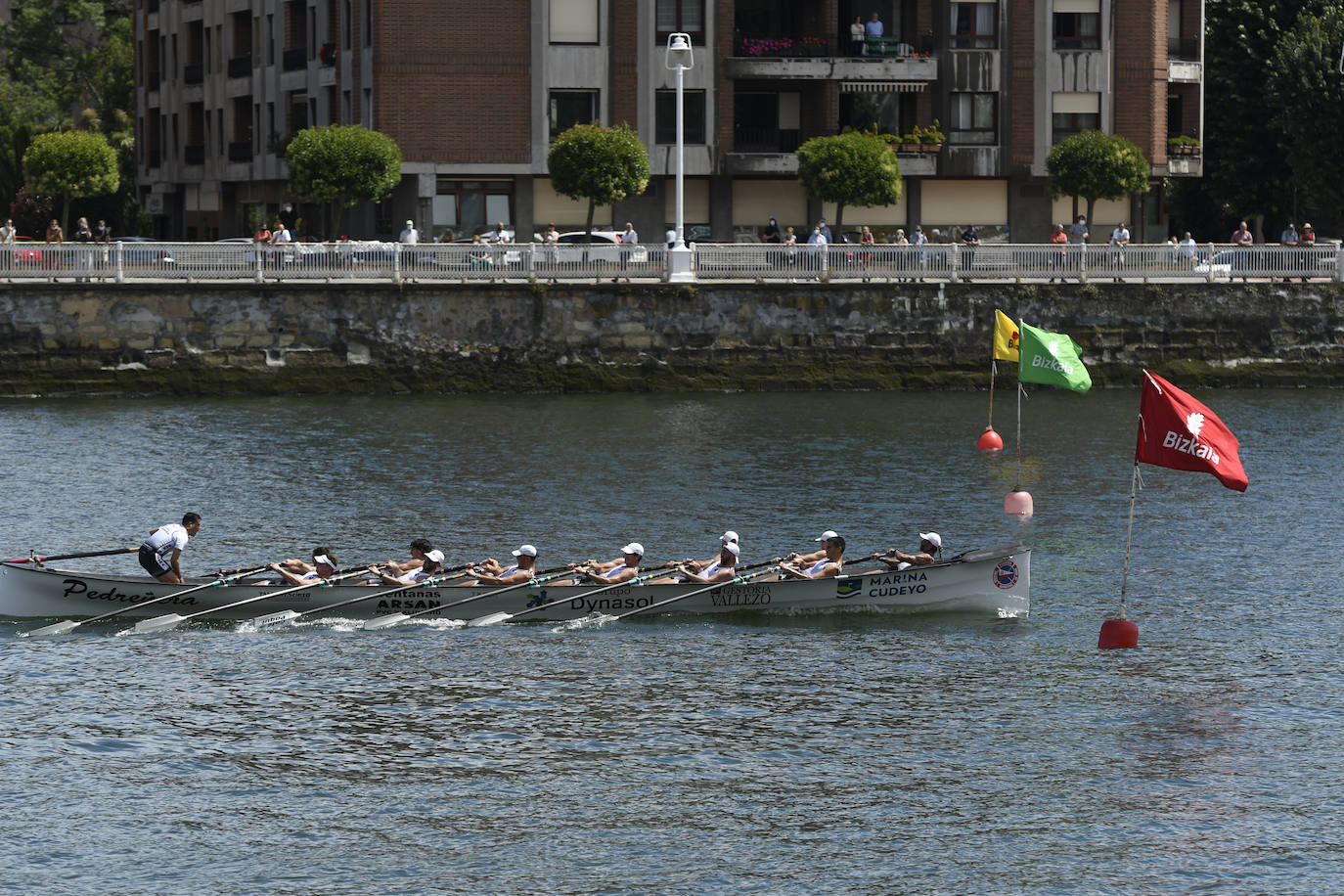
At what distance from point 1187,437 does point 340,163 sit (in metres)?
43.0

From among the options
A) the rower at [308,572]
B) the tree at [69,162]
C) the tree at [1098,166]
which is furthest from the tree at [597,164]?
the rower at [308,572]

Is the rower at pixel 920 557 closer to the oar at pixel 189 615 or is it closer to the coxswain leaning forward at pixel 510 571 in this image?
the coxswain leaning forward at pixel 510 571

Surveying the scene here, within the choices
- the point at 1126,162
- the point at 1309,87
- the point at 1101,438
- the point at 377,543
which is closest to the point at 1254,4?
the point at 1309,87

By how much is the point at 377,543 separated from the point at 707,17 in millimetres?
38787

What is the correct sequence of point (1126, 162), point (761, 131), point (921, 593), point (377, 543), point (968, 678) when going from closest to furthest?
point (968, 678)
point (921, 593)
point (377, 543)
point (1126, 162)
point (761, 131)

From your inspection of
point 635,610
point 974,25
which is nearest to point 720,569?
point 635,610

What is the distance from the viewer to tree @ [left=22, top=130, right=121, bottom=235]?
73.2 metres

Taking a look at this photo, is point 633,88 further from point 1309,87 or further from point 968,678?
point 968,678

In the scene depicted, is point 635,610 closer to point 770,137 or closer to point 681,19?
point 681,19

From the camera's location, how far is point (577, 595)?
33531 mm

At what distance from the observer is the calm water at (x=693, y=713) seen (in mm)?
22500

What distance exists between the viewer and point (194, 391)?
202 feet

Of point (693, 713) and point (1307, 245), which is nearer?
point (693, 713)

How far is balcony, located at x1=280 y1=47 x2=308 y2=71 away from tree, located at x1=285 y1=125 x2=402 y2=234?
12.9 metres
